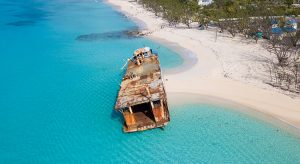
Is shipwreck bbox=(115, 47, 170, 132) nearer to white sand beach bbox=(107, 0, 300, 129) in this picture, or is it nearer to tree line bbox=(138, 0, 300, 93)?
white sand beach bbox=(107, 0, 300, 129)

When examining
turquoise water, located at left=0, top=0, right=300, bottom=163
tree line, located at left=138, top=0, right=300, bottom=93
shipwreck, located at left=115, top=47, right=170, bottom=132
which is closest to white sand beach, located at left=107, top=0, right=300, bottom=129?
tree line, located at left=138, top=0, right=300, bottom=93

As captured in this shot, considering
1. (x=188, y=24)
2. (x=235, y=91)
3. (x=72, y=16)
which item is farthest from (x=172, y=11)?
(x=235, y=91)

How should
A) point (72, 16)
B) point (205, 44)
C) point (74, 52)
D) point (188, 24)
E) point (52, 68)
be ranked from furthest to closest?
point (72, 16) < point (188, 24) < point (74, 52) < point (205, 44) < point (52, 68)

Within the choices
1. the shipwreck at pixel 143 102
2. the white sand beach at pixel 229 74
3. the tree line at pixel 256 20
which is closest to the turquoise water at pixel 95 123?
the shipwreck at pixel 143 102

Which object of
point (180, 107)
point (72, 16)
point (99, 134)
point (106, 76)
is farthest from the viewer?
point (72, 16)

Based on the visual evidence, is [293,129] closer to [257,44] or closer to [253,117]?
[253,117]

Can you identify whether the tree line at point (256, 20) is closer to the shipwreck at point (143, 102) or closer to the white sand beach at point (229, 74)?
the white sand beach at point (229, 74)
